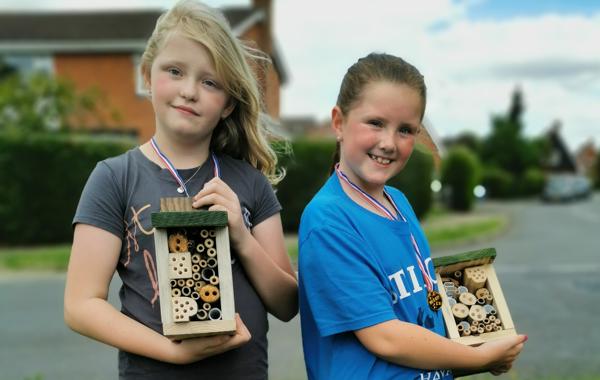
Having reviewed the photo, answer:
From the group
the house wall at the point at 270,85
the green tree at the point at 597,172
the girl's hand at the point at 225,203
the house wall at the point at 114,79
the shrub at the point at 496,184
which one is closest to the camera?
the girl's hand at the point at 225,203

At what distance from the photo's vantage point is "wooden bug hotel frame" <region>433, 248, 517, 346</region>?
187 cm

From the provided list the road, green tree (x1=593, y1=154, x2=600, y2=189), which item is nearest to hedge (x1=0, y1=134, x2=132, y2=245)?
the road

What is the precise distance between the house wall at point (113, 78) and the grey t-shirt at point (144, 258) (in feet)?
72.6

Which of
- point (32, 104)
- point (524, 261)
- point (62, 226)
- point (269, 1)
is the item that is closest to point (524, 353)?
point (524, 261)

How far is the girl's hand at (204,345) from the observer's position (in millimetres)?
1599

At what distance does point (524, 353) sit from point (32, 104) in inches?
605

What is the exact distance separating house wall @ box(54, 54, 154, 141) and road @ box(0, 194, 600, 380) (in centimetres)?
1329

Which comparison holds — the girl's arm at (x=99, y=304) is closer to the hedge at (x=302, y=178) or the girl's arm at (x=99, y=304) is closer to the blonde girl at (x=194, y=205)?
the blonde girl at (x=194, y=205)

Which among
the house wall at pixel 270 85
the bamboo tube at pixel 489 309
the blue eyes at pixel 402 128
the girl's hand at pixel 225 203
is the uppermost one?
the house wall at pixel 270 85

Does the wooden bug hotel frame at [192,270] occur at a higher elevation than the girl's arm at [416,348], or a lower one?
higher

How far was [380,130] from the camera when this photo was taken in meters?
1.82

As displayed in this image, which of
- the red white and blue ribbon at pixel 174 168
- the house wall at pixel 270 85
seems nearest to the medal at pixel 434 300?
the red white and blue ribbon at pixel 174 168

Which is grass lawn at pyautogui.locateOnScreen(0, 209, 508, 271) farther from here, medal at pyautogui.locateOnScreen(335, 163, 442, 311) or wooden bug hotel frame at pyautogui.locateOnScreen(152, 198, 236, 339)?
wooden bug hotel frame at pyautogui.locateOnScreen(152, 198, 236, 339)

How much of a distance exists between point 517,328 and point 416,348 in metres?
5.84
